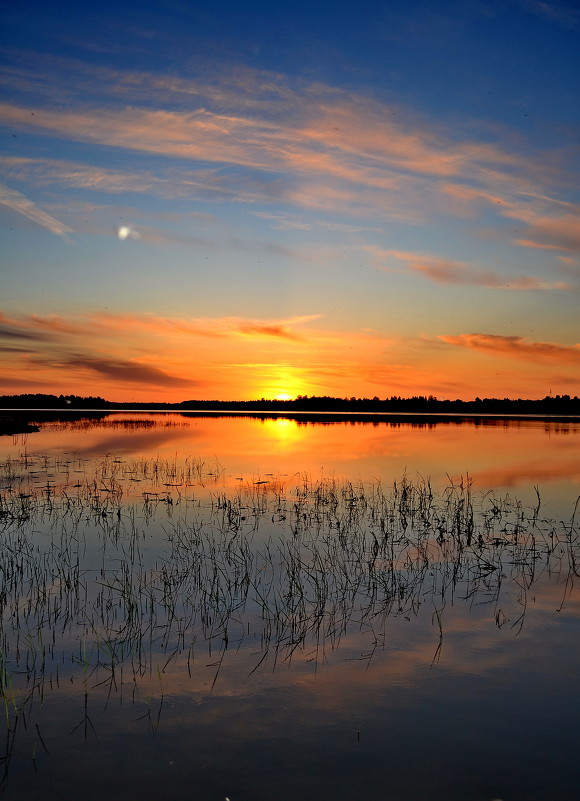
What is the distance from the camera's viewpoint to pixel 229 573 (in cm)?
1241

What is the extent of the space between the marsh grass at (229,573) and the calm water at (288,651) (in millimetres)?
53

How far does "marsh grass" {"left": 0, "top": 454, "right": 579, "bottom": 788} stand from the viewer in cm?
855

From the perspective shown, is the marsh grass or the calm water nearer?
the calm water

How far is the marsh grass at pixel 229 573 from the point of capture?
28.0ft

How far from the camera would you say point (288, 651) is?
8656mm

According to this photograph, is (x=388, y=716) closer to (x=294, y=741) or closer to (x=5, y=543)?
(x=294, y=741)

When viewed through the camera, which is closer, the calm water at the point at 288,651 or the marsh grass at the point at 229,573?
the calm water at the point at 288,651

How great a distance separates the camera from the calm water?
598 cm

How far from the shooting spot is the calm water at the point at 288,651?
598 cm

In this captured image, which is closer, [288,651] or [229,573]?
[288,651]

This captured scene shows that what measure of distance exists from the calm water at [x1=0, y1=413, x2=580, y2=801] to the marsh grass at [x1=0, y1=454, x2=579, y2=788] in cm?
5

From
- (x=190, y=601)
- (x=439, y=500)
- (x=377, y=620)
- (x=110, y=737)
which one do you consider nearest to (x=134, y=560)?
(x=190, y=601)

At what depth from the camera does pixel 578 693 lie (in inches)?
292

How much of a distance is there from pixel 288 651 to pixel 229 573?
3.95 meters
